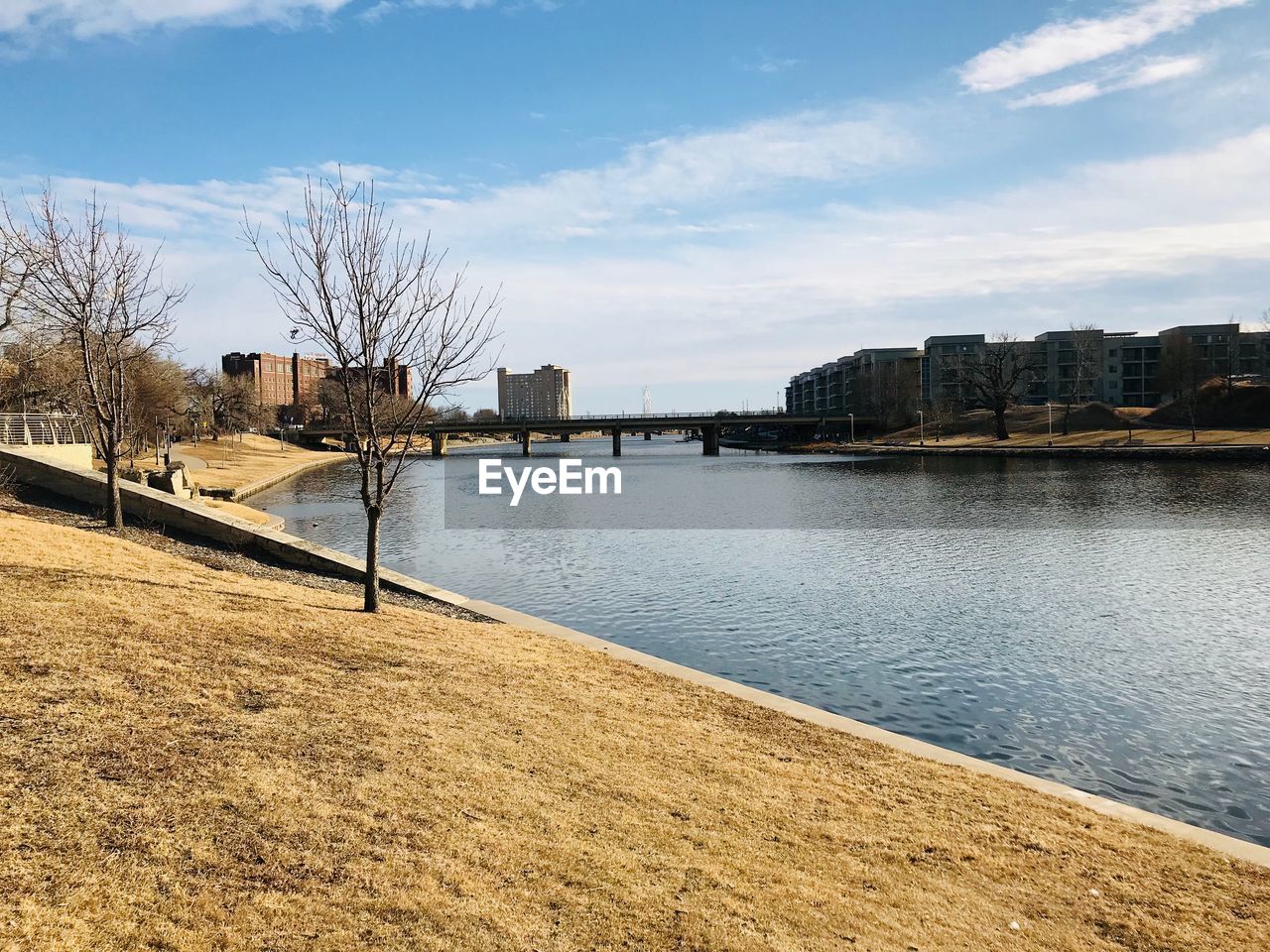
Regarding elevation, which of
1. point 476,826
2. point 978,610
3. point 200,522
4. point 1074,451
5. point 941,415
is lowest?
point 978,610

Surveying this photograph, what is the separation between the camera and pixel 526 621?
1900cm

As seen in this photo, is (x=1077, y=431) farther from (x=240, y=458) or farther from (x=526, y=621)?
(x=526, y=621)

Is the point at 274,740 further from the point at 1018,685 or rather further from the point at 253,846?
the point at 1018,685

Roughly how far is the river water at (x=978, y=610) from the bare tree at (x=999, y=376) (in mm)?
58887

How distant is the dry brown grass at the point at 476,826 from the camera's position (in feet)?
19.3

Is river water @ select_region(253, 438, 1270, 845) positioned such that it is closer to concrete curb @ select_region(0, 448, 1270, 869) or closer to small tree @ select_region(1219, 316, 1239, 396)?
concrete curb @ select_region(0, 448, 1270, 869)

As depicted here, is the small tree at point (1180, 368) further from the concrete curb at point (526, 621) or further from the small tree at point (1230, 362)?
the concrete curb at point (526, 621)

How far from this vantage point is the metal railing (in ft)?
97.9

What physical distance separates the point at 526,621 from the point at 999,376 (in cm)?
10636

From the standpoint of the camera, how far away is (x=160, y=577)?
1565 cm

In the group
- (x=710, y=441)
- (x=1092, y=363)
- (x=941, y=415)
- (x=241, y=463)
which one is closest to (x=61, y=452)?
(x=241, y=463)

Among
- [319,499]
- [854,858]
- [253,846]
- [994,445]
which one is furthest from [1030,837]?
[994,445]

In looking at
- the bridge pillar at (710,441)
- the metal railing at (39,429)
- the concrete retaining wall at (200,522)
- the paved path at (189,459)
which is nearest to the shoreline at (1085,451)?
the bridge pillar at (710,441)

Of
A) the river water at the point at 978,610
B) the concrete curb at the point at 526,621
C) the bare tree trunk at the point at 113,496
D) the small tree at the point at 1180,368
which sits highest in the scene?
the small tree at the point at 1180,368
